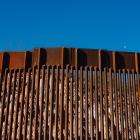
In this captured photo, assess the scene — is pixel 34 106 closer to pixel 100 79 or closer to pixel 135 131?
pixel 100 79

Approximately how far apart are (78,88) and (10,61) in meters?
3.58

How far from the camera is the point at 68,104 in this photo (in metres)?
17.5

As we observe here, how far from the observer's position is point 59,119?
677 inches

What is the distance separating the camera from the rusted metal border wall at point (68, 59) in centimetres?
1834

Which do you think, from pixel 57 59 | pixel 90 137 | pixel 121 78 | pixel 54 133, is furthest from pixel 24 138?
pixel 121 78

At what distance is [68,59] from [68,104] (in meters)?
2.25

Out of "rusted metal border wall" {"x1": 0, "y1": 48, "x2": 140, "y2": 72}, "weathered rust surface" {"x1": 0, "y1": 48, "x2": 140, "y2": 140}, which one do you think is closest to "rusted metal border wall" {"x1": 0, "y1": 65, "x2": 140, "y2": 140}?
"weathered rust surface" {"x1": 0, "y1": 48, "x2": 140, "y2": 140}

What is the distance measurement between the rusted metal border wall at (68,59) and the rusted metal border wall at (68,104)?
1.03 ft

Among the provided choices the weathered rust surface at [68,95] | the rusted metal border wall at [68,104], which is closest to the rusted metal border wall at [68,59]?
the weathered rust surface at [68,95]

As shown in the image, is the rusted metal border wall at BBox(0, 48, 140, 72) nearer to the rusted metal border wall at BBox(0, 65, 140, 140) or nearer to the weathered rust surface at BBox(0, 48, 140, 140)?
the weathered rust surface at BBox(0, 48, 140, 140)

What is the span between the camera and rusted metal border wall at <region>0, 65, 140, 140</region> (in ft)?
56.0

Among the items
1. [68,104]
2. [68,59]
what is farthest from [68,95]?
[68,59]

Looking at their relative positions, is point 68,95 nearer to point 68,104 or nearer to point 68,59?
point 68,104

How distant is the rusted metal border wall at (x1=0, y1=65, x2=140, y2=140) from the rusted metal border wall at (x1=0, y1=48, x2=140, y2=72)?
31 cm
